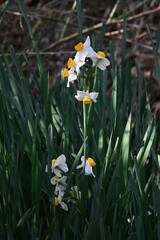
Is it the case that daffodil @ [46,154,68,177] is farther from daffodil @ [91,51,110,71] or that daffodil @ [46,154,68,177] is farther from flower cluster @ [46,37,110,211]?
daffodil @ [91,51,110,71]

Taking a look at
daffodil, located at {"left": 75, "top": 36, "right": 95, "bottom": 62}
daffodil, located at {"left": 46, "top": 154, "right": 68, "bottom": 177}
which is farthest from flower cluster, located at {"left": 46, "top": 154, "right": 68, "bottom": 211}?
daffodil, located at {"left": 75, "top": 36, "right": 95, "bottom": 62}

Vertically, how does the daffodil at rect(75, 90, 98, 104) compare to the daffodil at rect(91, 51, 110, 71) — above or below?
below

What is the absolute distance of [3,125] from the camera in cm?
171

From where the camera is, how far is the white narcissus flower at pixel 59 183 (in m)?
1.54

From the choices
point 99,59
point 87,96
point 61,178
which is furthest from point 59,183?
point 99,59

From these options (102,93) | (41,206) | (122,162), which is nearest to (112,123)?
(102,93)

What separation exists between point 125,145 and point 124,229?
0.24 metres

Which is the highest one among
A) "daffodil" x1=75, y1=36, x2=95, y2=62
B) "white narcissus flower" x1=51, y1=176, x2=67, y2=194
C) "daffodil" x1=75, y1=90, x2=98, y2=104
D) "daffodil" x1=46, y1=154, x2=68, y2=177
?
"daffodil" x1=75, y1=36, x2=95, y2=62

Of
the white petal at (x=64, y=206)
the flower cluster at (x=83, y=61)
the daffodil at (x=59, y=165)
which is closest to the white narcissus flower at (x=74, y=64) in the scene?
the flower cluster at (x=83, y=61)

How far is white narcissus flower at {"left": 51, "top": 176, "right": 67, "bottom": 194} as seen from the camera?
1.54m

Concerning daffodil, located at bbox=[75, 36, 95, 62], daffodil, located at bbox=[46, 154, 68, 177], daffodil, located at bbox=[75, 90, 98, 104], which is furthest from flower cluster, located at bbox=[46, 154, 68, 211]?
daffodil, located at bbox=[75, 36, 95, 62]

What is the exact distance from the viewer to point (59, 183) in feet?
5.06

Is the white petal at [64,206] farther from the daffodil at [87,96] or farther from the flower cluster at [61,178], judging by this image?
the daffodil at [87,96]

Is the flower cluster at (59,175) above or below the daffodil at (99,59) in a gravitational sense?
below
